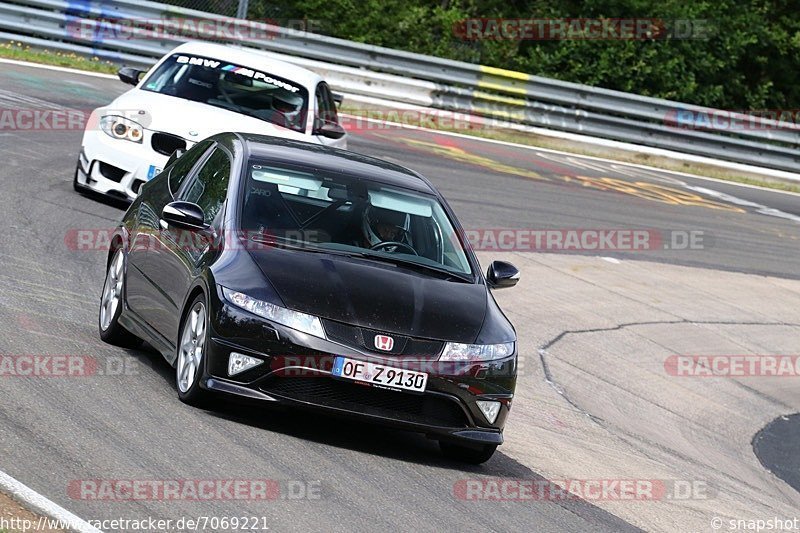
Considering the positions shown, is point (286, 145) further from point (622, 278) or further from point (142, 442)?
point (622, 278)

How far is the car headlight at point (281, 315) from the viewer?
7289 millimetres

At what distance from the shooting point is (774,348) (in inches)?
605

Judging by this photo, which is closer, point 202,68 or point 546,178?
point 202,68

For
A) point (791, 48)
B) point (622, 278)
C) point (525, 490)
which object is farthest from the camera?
point (791, 48)

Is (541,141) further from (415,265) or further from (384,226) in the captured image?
(415,265)

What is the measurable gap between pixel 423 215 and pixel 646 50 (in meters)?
22.3

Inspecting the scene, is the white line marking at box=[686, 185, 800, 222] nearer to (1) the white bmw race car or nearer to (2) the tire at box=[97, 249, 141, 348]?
(1) the white bmw race car

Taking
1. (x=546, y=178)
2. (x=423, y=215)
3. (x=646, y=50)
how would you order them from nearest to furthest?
(x=423, y=215) < (x=546, y=178) < (x=646, y=50)

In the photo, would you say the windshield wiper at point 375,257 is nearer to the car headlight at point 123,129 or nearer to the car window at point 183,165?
the car window at point 183,165

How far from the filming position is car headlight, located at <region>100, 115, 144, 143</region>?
44.8 feet

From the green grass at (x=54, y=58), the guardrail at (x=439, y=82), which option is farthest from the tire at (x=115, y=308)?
the guardrail at (x=439, y=82)

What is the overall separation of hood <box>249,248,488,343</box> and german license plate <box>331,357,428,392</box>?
22 cm

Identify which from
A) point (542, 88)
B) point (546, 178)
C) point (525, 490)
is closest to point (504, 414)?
point (525, 490)

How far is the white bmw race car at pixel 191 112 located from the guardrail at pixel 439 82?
32.5ft
